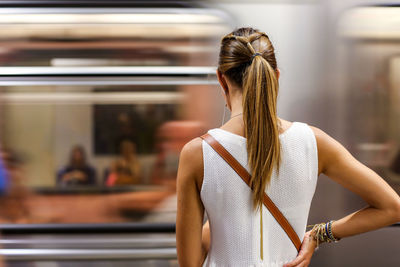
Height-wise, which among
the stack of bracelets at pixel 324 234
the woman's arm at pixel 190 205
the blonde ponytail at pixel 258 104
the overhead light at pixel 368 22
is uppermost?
the overhead light at pixel 368 22

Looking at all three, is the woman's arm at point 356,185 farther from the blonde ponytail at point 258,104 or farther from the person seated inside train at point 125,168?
the person seated inside train at point 125,168

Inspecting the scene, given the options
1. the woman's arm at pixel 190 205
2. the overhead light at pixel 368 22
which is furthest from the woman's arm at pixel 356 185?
the overhead light at pixel 368 22

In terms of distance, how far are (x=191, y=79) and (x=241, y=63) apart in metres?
1.09

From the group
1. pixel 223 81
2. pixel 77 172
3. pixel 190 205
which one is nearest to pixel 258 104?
pixel 223 81

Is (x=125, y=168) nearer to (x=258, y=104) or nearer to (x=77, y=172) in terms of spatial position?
(x=77, y=172)

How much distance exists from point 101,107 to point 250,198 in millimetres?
1310

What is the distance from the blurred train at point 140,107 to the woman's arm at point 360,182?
931 mm

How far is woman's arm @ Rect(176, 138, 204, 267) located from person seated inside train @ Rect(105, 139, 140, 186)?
1.06m

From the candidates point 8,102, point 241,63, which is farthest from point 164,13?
point 241,63

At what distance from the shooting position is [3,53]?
2227 mm

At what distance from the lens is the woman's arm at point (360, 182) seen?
1.18m

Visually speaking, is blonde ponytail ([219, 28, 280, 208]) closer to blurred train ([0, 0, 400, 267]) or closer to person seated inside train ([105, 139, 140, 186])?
blurred train ([0, 0, 400, 267])

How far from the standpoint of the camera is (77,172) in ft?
7.28

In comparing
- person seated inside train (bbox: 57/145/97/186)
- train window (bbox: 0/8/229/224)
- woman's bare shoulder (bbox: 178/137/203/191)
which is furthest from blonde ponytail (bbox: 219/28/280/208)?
person seated inside train (bbox: 57/145/97/186)
